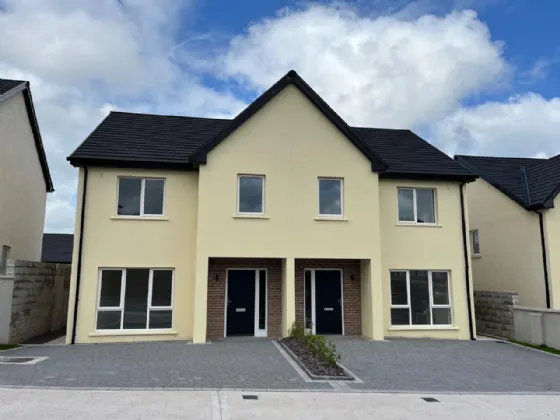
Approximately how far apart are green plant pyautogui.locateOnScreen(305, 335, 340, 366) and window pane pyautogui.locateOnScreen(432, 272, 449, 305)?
6.00 metres

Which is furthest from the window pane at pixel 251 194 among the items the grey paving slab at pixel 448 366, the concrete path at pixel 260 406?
the concrete path at pixel 260 406

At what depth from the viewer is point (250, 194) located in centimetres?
1434

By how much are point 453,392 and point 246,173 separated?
335 inches

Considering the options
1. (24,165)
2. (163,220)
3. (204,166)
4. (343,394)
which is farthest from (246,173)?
(24,165)

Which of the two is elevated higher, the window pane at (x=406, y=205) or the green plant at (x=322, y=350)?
the window pane at (x=406, y=205)

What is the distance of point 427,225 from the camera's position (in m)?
15.7

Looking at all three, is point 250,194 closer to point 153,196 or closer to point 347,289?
point 153,196

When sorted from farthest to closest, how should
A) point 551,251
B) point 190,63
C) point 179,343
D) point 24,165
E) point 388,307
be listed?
point 24,165 < point 551,251 < point 388,307 < point 190,63 < point 179,343

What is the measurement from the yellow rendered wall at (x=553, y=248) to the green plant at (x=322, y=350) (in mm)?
9873

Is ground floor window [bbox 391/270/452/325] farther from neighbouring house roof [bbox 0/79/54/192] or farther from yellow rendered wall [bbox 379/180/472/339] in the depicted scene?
neighbouring house roof [bbox 0/79/54/192]

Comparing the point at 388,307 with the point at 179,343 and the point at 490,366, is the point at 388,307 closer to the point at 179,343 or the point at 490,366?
the point at 490,366

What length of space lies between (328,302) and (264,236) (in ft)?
10.8

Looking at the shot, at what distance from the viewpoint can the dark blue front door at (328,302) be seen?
49.2 feet

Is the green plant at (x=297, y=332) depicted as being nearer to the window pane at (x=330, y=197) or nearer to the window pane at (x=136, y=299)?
the window pane at (x=330, y=197)
